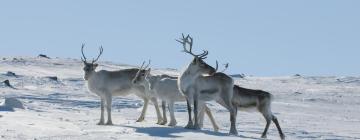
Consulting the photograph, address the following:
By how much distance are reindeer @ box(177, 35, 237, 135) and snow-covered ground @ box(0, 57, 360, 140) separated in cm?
62

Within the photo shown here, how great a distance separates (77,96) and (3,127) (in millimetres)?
14520

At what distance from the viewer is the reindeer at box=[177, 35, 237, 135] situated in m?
17.6

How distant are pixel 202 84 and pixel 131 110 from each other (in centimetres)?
899

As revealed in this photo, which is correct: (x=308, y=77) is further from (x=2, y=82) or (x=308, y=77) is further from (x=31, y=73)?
(x=2, y=82)

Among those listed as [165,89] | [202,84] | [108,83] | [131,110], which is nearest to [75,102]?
[131,110]

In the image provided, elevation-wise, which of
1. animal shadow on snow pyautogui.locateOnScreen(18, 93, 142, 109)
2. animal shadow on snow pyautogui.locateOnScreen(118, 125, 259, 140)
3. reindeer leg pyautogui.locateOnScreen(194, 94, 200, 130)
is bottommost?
animal shadow on snow pyautogui.locateOnScreen(18, 93, 142, 109)

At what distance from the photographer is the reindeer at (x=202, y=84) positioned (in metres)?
17.6

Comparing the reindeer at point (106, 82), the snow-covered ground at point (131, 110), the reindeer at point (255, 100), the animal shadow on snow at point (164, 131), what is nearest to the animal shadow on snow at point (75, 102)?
the snow-covered ground at point (131, 110)

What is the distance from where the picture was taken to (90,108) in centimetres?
2625

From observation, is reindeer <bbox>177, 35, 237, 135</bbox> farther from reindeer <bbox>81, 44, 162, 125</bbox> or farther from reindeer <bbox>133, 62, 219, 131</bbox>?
reindeer <bbox>81, 44, 162, 125</bbox>

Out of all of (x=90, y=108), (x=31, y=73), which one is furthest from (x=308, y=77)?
(x=90, y=108)

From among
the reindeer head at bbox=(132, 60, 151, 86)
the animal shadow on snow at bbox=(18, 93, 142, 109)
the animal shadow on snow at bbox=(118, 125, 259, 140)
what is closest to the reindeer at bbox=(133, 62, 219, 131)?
the reindeer head at bbox=(132, 60, 151, 86)

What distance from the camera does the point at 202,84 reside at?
17.8 metres

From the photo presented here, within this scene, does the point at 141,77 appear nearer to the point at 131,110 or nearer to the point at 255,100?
the point at 255,100
